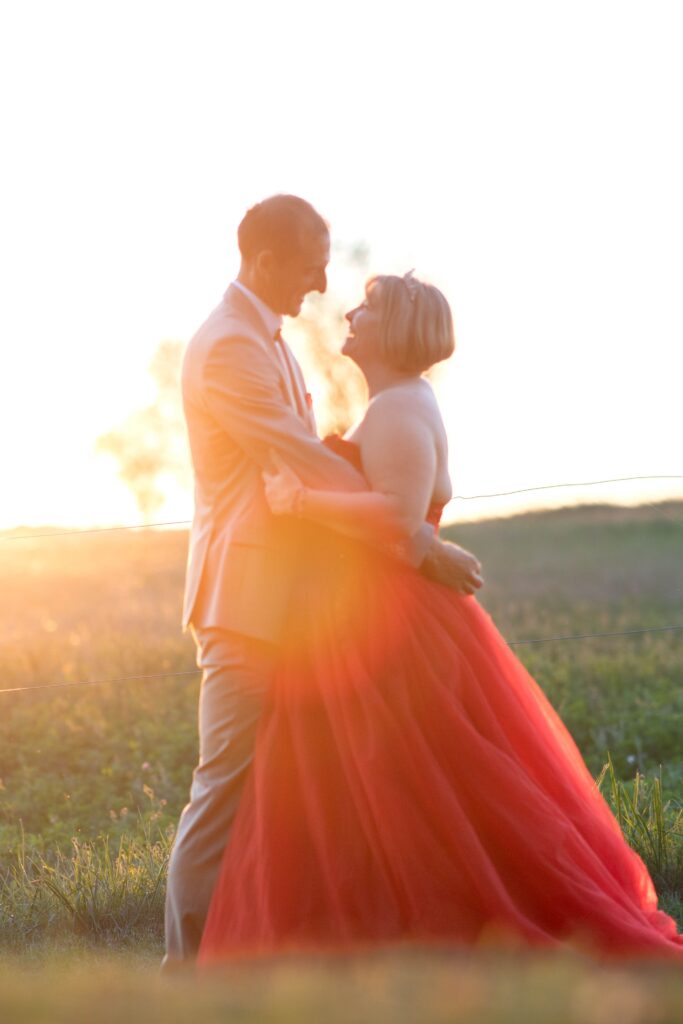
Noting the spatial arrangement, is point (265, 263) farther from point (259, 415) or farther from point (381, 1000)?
point (381, 1000)

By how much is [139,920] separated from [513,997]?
3965mm

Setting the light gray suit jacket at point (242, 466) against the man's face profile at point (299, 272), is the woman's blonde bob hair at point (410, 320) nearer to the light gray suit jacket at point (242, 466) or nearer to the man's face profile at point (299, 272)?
the man's face profile at point (299, 272)

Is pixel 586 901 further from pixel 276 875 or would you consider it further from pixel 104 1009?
pixel 104 1009

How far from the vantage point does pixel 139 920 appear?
16.6 feet

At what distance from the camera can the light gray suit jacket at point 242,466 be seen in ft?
12.8

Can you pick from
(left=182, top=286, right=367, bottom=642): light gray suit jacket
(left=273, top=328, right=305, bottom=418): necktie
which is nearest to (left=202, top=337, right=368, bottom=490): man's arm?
(left=182, top=286, right=367, bottom=642): light gray suit jacket

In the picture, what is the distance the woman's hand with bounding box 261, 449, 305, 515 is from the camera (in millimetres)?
3818

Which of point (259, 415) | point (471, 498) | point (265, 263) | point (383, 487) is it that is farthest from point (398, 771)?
point (471, 498)

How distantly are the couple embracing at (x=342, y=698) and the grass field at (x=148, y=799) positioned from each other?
1.19 feet

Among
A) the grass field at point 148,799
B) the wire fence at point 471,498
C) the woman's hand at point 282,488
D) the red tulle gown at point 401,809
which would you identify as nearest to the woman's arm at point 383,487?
the woman's hand at point 282,488

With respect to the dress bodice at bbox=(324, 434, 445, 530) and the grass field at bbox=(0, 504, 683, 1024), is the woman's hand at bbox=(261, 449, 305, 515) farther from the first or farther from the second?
the grass field at bbox=(0, 504, 683, 1024)

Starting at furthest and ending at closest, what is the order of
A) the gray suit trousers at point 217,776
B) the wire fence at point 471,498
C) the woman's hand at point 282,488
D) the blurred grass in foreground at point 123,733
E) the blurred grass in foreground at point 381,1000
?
the wire fence at point 471,498
the blurred grass in foreground at point 123,733
the gray suit trousers at point 217,776
the woman's hand at point 282,488
the blurred grass in foreground at point 381,1000

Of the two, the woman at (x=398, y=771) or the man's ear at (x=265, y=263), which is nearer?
the woman at (x=398, y=771)

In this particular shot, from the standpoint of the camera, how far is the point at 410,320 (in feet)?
13.2
